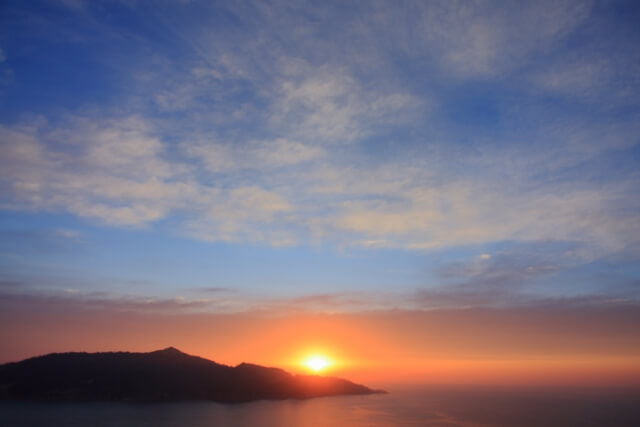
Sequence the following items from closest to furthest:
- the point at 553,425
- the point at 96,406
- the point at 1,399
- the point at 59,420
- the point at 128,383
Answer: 1. the point at 59,420
2. the point at 553,425
3. the point at 96,406
4. the point at 1,399
5. the point at 128,383

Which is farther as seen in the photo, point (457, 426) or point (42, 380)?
point (42, 380)

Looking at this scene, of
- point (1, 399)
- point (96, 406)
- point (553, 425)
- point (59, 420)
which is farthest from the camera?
point (1, 399)

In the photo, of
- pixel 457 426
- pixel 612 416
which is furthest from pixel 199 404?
pixel 612 416

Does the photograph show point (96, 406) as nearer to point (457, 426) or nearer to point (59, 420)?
point (59, 420)

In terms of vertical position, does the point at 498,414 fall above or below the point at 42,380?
below

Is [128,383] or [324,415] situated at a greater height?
[128,383]

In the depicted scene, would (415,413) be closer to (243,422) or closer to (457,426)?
(457,426)

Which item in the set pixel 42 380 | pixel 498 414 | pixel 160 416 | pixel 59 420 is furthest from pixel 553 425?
pixel 42 380

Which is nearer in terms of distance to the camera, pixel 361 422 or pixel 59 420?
pixel 59 420

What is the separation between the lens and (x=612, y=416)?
175 m

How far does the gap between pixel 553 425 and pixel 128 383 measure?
204465 millimetres

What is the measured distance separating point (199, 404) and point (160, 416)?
40734mm

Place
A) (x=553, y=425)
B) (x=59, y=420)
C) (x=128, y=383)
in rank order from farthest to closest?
1. (x=128, y=383)
2. (x=553, y=425)
3. (x=59, y=420)

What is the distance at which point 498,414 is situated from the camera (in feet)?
582
